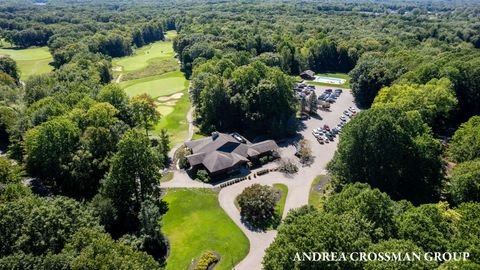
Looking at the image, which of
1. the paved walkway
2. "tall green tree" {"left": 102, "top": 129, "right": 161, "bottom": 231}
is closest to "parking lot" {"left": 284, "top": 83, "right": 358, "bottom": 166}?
the paved walkway

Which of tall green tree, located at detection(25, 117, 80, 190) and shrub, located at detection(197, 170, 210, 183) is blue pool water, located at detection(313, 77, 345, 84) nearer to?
shrub, located at detection(197, 170, 210, 183)

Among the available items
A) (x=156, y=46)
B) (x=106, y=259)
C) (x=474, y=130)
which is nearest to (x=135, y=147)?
(x=106, y=259)

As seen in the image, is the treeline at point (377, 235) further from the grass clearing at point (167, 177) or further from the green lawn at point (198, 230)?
the grass clearing at point (167, 177)

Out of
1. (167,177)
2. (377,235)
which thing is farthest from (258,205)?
(377,235)

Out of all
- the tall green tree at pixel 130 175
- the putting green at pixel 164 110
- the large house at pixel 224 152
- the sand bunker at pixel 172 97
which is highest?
the tall green tree at pixel 130 175

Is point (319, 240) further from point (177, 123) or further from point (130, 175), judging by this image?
point (177, 123)

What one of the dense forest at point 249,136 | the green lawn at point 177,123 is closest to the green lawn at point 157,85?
the dense forest at point 249,136

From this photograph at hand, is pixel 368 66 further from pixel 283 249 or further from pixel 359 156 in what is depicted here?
pixel 283 249
